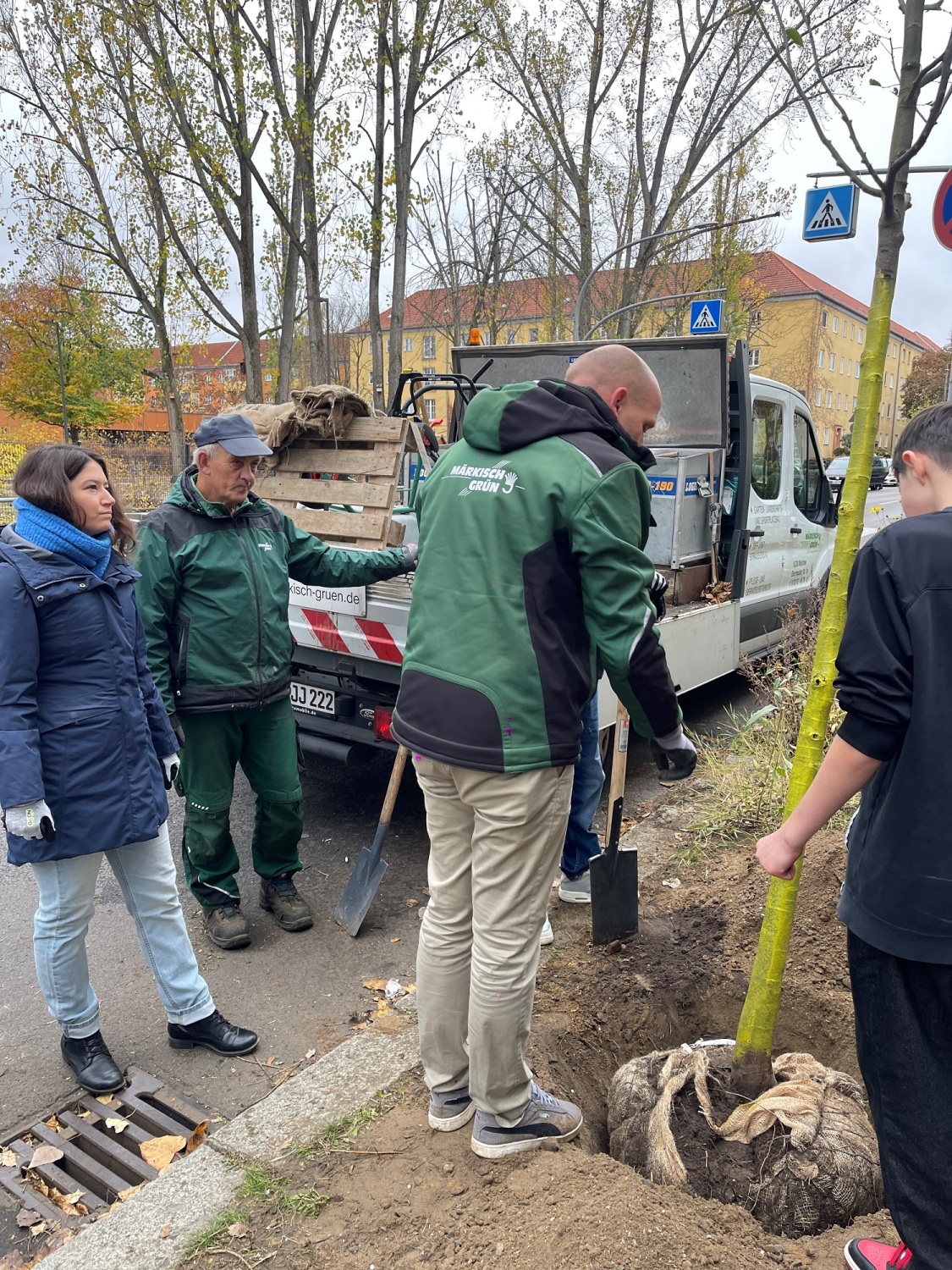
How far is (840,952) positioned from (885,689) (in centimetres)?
194

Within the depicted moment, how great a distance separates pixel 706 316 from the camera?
41.8 feet

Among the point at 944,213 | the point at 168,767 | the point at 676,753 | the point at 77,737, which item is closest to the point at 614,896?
the point at 676,753

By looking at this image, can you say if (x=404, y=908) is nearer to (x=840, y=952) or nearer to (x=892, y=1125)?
(x=840, y=952)

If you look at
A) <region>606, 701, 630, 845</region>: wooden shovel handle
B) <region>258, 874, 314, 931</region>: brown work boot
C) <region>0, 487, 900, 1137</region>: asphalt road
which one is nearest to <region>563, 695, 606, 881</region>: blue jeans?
<region>606, 701, 630, 845</region>: wooden shovel handle

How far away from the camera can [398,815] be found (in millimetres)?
5262

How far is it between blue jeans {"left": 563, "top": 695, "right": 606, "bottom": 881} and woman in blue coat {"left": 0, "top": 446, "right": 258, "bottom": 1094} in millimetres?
1687

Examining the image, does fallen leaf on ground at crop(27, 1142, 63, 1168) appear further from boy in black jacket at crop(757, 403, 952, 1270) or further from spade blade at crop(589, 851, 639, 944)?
boy in black jacket at crop(757, 403, 952, 1270)

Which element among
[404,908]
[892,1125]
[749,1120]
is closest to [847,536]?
[892,1125]

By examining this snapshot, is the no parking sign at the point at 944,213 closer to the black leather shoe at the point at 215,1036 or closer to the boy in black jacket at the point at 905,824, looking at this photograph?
the boy in black jacket at the point at 905,824

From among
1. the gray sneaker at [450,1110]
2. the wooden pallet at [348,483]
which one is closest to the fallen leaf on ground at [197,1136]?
the gray sneaker at [450,1110]

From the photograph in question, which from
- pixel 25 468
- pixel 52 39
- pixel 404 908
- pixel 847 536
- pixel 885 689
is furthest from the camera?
pixel 52 39

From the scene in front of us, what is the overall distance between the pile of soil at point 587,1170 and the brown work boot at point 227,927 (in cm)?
131

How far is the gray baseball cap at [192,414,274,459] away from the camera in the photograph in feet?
11.4

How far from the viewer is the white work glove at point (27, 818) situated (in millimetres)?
2570
